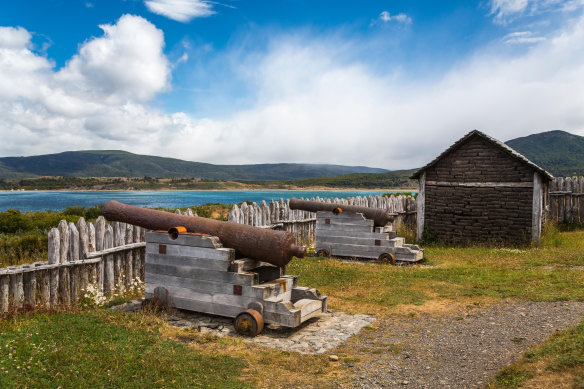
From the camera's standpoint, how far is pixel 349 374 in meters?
4.94

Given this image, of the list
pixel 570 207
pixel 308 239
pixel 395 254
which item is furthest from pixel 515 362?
pixel 570 207

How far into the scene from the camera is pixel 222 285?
22.0 feet

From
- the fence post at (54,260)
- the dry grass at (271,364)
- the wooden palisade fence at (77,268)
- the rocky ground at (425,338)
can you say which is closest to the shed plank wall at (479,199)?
the rocky ground at (425,338)

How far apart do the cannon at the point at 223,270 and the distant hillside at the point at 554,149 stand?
116761 mm

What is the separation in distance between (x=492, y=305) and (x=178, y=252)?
5633mm

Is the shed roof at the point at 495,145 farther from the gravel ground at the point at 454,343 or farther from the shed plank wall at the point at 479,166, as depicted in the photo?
the gravel ground at the point at 454,343

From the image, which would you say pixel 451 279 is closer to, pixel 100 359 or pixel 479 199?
pixel 479 199

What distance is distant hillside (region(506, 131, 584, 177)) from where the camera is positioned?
11544 centimetres

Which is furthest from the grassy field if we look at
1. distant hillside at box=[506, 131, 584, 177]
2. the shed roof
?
distant hillside at box=[506, 131, 584, 177]

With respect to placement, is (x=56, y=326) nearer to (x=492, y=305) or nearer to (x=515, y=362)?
(x=515, y=362)

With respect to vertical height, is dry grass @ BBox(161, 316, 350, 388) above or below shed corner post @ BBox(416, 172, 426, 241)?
below

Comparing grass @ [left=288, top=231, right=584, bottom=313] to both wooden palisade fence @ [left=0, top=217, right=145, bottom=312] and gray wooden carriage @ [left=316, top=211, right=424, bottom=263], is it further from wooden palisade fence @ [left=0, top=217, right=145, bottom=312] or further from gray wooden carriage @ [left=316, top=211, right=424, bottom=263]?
wooden palisade fence @ [left=0, top=217, right=145, bottom=312]

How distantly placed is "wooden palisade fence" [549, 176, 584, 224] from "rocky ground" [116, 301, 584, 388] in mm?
14878

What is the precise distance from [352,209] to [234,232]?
22.1ft
